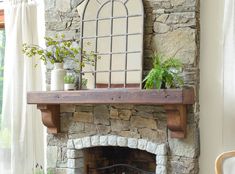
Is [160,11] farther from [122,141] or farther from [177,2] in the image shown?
[122,141]

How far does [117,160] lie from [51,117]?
2.60 feet

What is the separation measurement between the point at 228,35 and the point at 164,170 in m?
1.21

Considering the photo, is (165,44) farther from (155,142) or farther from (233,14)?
(155,142)

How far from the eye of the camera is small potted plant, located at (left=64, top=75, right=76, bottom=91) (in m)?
3.55

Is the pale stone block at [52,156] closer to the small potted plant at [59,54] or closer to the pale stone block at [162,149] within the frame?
the small potted plant at [59,54]

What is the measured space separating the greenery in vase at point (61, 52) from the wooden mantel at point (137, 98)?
13.2 inches

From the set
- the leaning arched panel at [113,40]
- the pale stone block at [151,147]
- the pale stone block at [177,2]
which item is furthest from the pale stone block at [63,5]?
the pale stone block at [151,147]

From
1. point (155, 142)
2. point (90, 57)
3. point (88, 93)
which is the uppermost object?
point (90, 57)

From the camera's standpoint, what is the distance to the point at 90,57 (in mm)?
3590

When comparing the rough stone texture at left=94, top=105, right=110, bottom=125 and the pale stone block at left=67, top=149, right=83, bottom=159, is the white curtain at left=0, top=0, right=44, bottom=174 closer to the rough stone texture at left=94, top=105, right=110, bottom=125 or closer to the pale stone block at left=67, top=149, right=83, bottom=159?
the pale stone block at left=67, top=149, right=83, bottom=159

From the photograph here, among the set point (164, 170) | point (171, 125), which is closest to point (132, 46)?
point (171, 125)

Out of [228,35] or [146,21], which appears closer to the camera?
[228,35]

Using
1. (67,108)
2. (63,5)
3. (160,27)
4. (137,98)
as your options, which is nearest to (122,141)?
(137,98)

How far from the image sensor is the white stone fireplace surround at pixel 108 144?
327cm
